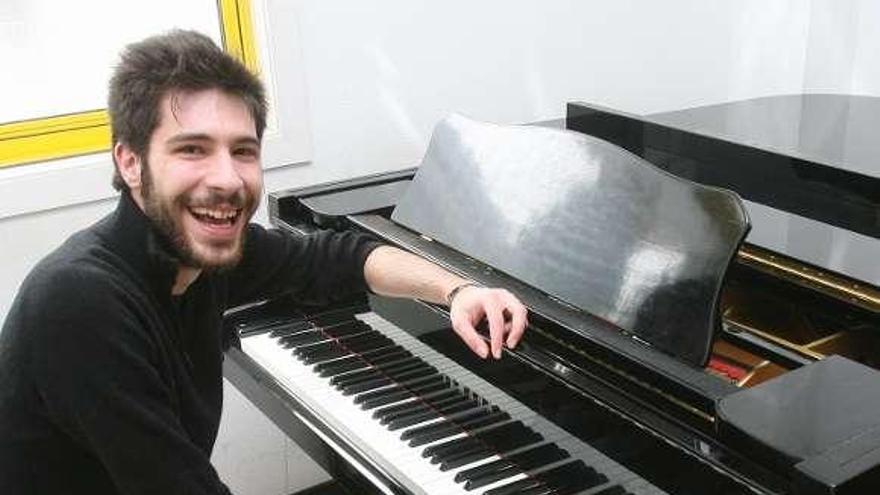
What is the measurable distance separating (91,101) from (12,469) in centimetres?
133

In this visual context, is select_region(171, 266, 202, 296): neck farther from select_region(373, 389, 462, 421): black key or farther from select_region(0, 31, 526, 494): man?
select_region(373, 389, 462, 421): black key

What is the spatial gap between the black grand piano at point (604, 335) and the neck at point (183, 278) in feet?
1.16

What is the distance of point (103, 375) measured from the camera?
109 centimetres

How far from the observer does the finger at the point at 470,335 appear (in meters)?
1.38

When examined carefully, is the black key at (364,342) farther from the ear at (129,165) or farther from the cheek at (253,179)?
the ear at (129,165)

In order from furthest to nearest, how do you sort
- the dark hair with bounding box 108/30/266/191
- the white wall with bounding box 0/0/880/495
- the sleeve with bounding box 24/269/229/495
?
the white wall with bounding box 0/0/880/495
the dark hair with bounding box 108/30/266/191
the sleeve with bounding box 24/269/229/495

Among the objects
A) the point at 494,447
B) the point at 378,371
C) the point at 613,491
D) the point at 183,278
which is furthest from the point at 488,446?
the point at 183,278

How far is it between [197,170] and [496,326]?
509 mm

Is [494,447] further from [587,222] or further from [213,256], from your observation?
[213,256]

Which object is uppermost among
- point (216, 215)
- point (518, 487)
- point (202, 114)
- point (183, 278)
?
point (202, 114)

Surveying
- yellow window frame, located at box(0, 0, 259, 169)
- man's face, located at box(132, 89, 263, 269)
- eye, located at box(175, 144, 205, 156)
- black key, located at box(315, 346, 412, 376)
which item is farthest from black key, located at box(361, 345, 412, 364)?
yellow window frame, located at box(0, 0, 259, 169)

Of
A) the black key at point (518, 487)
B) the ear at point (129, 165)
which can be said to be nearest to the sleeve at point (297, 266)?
the ear at point (129, 165)

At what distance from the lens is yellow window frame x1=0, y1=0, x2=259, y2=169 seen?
216 cm

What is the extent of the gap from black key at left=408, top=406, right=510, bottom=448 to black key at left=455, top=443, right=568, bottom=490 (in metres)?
0.09
